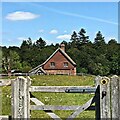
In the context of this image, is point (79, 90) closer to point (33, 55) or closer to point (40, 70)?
point (40, 70)

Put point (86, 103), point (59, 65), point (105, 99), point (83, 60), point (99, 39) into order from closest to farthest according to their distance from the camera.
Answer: point (105, 99) → point (86, 103) → point (59, 65) → point (83, 60) → point (99, 39)

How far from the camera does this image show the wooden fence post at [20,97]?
563 cm

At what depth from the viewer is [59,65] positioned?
62594mm

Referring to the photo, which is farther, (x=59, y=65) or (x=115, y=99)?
(x=59, y=65)

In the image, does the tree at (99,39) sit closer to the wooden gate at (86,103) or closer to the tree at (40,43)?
the tree at (40,43)

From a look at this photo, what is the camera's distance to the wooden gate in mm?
5422

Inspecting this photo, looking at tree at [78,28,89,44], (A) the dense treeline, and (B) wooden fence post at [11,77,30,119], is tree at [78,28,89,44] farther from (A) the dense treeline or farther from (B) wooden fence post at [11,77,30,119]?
(B) wooden fence post at [11,77,30,119]

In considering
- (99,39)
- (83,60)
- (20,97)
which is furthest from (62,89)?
(99,39)

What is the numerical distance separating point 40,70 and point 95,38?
164 feet

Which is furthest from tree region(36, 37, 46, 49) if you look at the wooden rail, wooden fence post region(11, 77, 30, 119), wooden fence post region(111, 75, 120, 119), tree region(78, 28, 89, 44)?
wooden fence post region(111, 75, 120, 119)

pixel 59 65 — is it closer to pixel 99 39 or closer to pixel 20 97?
pixel 99 39

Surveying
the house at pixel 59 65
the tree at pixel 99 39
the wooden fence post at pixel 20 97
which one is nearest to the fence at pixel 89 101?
the wooden fence post at pixel 20 97

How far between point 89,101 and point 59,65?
5705cm

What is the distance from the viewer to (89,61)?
7381 centimetres
